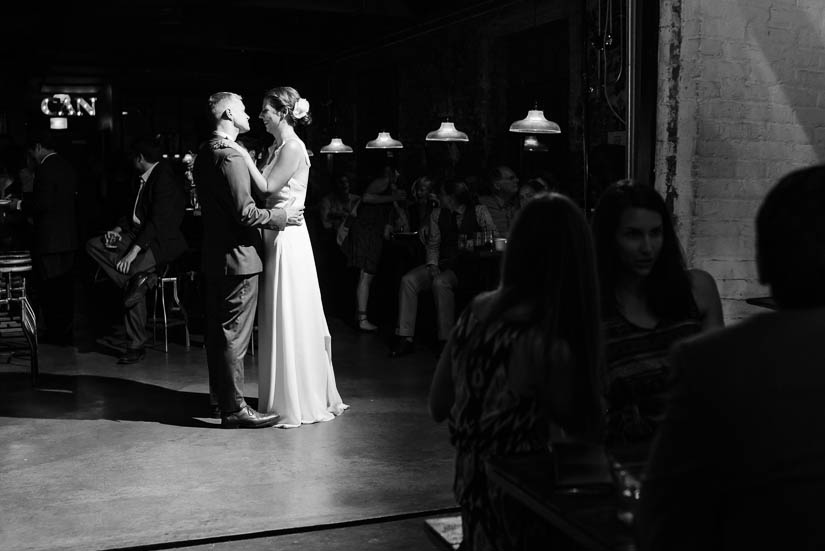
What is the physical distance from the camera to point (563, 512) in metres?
1.69

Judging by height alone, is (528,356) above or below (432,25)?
below

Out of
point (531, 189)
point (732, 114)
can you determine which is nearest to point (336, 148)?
point (531, 189)

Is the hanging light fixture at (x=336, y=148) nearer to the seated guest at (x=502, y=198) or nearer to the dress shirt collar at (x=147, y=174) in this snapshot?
the seated guest at (x=502, y=198)

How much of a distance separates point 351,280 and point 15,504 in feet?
17.9

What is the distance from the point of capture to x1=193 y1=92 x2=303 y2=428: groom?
187 inches

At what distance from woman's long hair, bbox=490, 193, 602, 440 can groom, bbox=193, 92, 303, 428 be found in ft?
9.62

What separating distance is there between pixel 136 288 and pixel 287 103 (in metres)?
2.48

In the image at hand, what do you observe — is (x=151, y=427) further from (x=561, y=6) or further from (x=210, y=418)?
(x=561, y=6)

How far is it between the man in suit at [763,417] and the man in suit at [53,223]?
679cm

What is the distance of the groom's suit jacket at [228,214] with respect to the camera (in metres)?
4.73

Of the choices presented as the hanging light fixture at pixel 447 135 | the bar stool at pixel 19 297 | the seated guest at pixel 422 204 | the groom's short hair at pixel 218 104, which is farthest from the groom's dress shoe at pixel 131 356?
the hanging light fixture at pixel 447 135

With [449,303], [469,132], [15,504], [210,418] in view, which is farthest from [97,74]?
[15,504]

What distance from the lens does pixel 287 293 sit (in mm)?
4922

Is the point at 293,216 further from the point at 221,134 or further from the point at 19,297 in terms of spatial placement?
the point at 19,297
